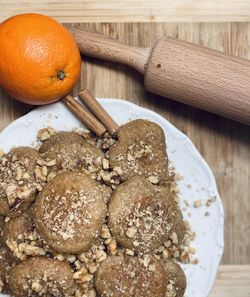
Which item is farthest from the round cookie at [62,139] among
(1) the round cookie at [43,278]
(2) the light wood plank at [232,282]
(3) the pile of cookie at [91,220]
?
(2) the light wood plank at [232,282]

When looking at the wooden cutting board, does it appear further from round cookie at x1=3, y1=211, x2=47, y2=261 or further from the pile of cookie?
round cookie at x1=3, y1=211, x2=47, y2=261

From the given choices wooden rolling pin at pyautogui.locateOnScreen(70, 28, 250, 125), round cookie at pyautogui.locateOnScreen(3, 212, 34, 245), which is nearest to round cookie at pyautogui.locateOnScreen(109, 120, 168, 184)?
wooden rolling pin at pyautogui.locateOnScreen(70, 28, 250, 125)

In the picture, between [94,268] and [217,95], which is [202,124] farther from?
[94,268]

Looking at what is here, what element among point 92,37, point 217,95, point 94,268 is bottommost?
point 94,268

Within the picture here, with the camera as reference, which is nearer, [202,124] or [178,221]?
[178,221]

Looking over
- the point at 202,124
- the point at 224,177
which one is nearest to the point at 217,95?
the point at 202,124

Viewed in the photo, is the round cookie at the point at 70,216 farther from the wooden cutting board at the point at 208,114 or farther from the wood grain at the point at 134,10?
the wood grain at the point at 134,10
